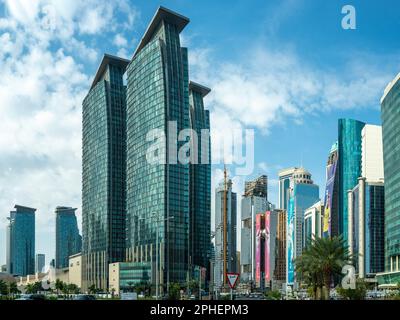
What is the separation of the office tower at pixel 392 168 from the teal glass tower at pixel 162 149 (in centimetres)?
4764

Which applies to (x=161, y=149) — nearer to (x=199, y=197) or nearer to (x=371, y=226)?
→ (x=199, y=197)

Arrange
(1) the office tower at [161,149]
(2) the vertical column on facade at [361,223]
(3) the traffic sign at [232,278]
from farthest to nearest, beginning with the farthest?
1. (2) the vertical column on facade at [361,223]
2. (1) the office tower at [161,149]
3. (3) the traffic sign at [232,278]

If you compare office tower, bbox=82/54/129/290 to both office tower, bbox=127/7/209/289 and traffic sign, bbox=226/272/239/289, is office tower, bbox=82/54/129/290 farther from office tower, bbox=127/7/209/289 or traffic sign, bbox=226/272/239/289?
traffic sign, bbox=226/272/239/289

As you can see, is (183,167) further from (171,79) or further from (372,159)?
(372,159)

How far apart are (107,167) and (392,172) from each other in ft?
286

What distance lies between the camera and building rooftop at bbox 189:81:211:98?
596ft

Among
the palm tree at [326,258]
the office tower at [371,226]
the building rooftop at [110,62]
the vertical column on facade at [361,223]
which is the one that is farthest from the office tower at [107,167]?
the palm tree at [326,258]

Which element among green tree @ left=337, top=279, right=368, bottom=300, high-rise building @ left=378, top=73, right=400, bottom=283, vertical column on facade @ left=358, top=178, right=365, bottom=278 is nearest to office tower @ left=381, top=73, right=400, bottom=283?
high-rise building @ left=378, top=73, right=400, bottom=283

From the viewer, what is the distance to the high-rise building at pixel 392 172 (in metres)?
120

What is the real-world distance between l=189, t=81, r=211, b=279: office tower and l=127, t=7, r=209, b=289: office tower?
751 inches

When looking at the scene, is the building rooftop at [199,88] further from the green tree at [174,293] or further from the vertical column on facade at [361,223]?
the green tree at [174,293]

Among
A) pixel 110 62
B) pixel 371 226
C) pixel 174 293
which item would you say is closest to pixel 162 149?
pixel 110 62
